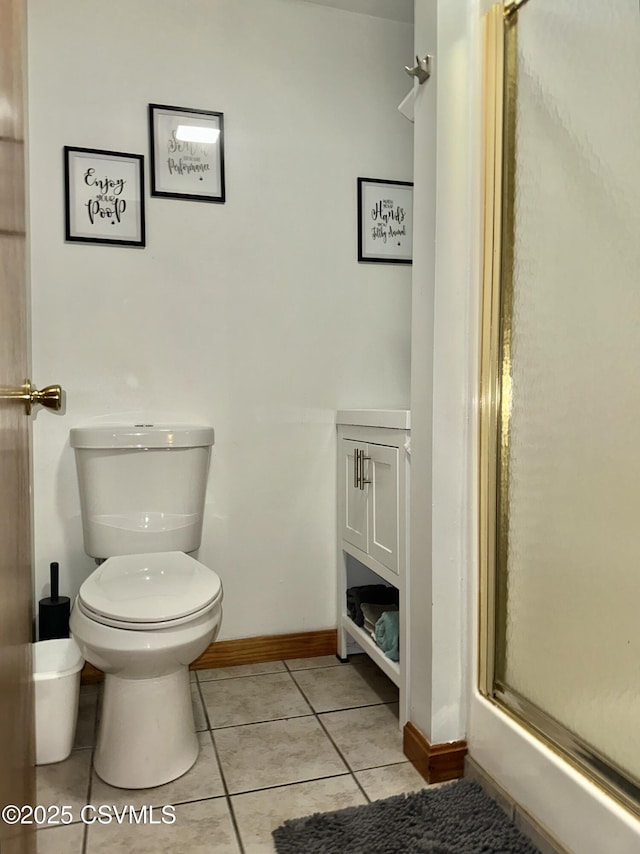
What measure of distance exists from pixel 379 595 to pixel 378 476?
0.51 metres

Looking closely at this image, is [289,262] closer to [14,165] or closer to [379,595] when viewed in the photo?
[379,595]

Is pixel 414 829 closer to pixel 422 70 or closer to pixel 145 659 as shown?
pixel 145 659

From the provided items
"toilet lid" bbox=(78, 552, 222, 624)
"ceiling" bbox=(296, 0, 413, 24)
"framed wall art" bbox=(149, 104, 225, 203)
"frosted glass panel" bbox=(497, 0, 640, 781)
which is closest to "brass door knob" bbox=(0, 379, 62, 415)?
"toilet lid" bbox=(78, 552, 222, 624)

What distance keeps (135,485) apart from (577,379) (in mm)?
1305

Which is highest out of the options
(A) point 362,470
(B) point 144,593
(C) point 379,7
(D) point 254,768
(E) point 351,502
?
(C) point 379,7

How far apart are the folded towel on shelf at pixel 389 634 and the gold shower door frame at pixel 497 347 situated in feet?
1.22

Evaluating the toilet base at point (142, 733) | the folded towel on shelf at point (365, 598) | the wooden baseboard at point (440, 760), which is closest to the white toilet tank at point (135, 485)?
the toilet base at point (142, 733)

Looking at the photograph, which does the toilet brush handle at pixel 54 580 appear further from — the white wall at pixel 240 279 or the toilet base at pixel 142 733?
the toilet base at pixel 142 733

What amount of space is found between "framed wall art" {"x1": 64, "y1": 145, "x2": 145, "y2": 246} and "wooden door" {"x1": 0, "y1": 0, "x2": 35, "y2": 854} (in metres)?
1.14

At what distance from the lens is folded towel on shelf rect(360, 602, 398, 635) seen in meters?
2.00

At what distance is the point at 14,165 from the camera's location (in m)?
0.84

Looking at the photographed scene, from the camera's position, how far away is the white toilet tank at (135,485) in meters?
1.89

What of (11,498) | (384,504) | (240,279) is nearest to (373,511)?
(384,504)

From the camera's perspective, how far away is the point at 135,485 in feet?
6.29
